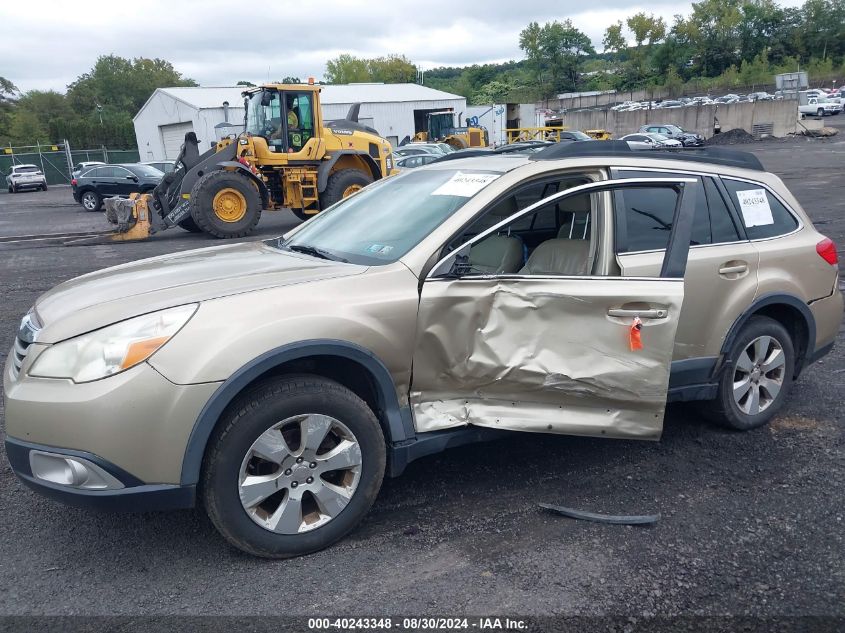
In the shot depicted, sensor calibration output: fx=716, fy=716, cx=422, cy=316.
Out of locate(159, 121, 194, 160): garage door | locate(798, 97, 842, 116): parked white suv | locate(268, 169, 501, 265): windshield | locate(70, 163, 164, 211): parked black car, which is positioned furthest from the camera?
locate(798, 97, 842, 116): parked white suv

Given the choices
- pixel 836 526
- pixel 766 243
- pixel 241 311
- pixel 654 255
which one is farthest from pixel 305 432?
pixel 766 243

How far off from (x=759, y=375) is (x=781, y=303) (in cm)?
47

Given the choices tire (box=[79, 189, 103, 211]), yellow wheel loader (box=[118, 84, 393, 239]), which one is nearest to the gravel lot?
yellow wheel loader (box=[118, 84, 393, 239])

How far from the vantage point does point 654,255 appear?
399 cm

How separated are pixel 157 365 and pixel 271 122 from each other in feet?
43.7

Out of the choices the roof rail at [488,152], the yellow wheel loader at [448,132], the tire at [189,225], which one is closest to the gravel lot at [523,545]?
the roof rail at [488,152]

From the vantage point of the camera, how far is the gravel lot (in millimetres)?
2918

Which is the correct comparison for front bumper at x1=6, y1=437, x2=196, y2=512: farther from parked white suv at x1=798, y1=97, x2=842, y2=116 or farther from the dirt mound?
parked white suv at x1=798, y1=97, x2=842, y2=116

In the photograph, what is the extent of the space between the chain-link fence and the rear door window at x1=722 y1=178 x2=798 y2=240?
46004mm

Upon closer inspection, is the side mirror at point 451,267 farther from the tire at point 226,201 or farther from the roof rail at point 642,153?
the tire at point 226,201

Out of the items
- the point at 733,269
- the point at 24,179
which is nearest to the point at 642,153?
the point at 733,269

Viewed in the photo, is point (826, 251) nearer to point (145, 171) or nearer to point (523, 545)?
point (523, 545)

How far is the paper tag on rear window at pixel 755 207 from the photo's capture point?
4414 mm

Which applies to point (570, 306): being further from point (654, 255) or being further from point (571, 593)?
point (571, 593)
